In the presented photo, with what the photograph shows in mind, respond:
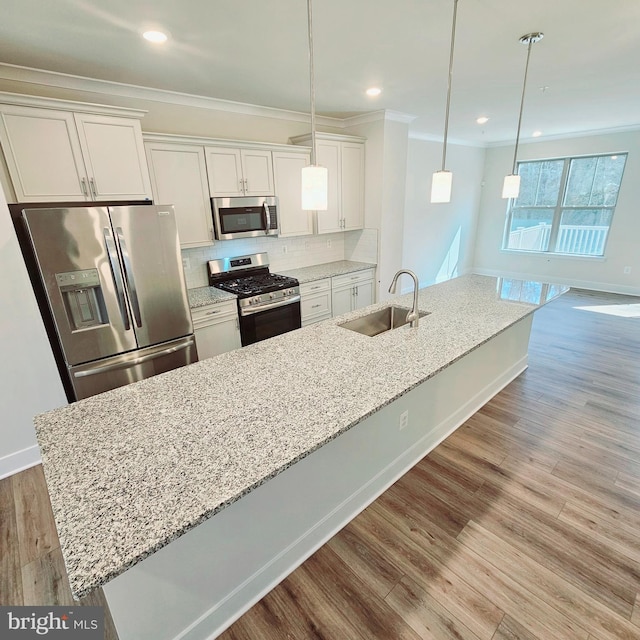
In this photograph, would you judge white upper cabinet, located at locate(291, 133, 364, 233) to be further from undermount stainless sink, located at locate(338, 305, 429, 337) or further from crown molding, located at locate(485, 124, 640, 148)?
crown molding, located at locate(485, 124, 640, 148)

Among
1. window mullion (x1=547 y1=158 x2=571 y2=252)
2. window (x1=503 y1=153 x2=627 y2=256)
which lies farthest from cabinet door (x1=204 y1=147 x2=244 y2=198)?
window mullion (x1=547 y1=158 x2=571 y2=252)

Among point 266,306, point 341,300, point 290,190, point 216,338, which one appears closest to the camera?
point 216,338

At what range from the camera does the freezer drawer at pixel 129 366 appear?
8.04 feet

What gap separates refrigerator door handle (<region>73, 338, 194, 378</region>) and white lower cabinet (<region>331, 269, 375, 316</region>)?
6.11ft

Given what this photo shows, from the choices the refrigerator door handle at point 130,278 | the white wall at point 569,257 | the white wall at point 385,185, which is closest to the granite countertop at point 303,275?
the white wall at point 385,185

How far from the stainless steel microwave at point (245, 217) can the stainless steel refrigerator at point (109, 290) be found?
2.48 ft

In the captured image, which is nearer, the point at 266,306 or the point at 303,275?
the point at 266,306

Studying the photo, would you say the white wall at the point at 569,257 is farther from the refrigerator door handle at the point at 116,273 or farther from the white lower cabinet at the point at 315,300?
the refrigerator door handle at the point at 116,273

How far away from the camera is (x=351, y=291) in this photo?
4375 millimetres

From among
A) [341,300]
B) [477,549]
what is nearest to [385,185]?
[341,300]

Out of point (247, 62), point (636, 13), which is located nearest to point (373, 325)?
point (247, 62)

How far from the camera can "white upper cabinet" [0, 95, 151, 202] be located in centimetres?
224

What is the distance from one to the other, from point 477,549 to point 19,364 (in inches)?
118

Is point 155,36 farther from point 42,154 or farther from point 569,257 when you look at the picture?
point 569,257
